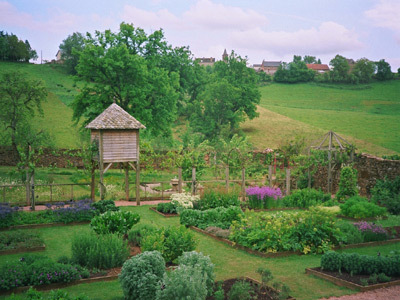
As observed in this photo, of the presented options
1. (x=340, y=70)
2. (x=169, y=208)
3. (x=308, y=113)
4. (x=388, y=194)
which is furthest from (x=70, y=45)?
(x=388, y=194)

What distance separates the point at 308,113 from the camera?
203ft

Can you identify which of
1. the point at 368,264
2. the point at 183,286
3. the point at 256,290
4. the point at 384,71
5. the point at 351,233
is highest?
the point at 384,71

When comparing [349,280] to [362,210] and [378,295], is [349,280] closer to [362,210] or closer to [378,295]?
[378,295]

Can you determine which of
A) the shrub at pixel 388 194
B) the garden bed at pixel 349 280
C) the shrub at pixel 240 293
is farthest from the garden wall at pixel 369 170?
the shrub at pixel 240 293

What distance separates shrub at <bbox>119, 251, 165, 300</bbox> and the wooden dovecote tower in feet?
36.7

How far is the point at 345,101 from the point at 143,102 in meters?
47.4

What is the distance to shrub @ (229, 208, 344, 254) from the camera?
36.2ft

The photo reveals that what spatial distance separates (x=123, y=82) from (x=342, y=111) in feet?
138

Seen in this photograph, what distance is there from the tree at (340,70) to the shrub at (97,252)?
76.8 metres

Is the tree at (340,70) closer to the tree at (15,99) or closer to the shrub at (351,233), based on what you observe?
the tree at (15,99)

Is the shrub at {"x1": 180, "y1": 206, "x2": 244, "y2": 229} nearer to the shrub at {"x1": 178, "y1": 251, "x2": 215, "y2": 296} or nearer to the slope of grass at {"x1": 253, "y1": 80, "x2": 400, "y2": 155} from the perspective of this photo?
the shrub at {"x1": 178, "y1": 251, "x2": 215, "y2": 296}

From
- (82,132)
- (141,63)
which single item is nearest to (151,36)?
(141,63)

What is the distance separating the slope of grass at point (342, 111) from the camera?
47412 millimetres

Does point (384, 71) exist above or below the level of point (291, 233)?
above
